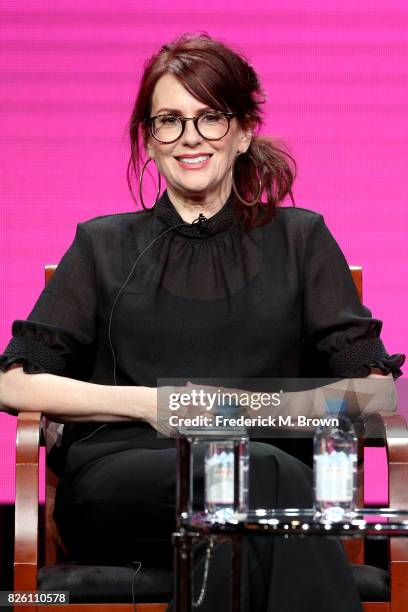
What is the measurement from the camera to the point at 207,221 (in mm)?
2857

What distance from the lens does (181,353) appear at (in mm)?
2738

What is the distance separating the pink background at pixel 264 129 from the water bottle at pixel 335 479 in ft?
4.96

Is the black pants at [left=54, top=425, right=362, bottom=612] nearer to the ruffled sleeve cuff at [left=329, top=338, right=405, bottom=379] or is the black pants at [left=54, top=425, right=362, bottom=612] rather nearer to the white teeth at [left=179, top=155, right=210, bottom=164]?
the ruffled sleeve cuff at [left=329, top=338, right=405, bottom=379]

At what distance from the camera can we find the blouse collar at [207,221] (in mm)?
2859

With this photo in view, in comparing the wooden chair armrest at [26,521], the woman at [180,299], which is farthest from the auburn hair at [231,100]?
the wooden chair armrest at [26,521]

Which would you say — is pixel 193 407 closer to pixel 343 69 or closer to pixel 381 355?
pixel 381 355

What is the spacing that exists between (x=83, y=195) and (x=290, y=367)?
0.96 m

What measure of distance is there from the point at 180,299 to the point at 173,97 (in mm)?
410

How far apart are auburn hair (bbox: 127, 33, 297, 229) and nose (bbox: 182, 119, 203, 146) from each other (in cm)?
5

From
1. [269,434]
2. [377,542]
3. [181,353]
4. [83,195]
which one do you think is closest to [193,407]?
[269,434]

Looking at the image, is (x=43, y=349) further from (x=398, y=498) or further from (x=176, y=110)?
(x=398, y=498)

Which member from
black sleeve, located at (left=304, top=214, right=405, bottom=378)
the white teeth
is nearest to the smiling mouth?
the white teeth

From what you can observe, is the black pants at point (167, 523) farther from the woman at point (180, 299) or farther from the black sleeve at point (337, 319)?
the black sleeve at point (337, 319)

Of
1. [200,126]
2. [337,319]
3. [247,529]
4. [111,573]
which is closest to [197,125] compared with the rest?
[200,126]
